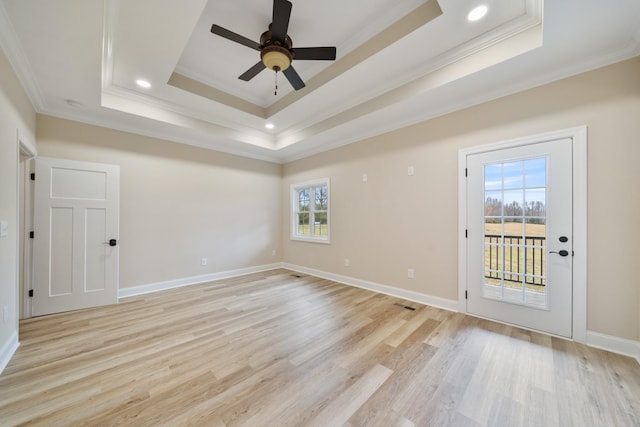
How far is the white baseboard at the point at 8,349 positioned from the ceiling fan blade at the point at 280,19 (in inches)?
143

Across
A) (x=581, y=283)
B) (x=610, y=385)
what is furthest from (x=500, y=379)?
(x=581, y=283)

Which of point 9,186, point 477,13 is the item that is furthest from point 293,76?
point 9,186

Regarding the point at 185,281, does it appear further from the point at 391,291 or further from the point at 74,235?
the point at 391,291

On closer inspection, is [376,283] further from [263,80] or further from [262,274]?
[263,80]

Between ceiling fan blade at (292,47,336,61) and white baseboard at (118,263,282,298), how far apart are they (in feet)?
13.4

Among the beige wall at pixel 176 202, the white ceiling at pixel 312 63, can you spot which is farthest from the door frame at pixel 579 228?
the beige wall at pixel 176 202

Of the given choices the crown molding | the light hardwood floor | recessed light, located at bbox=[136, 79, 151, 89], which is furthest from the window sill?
the crown molding

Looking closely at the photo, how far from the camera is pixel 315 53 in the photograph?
2365mm

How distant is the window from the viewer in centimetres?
512

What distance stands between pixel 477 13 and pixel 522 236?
233 centimetres

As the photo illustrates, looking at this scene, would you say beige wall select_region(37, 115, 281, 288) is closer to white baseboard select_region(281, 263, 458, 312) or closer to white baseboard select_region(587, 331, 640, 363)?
white baseboard select_region(281, 263, 458, 312)

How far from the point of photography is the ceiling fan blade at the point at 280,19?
1.87m

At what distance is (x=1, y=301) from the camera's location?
2.00 metres

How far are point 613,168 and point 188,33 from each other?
4.25 m
